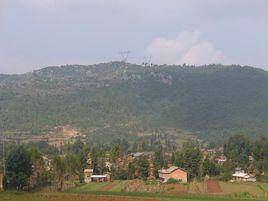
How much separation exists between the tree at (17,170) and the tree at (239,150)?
4396 cm

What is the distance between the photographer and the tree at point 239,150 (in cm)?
9656

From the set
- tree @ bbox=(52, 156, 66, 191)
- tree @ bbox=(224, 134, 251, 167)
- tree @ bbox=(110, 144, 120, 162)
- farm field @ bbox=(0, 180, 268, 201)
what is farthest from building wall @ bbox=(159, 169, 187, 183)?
tree @ bbox=(224, 134, 251, 167)

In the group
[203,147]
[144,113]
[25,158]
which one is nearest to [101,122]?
[144,113]

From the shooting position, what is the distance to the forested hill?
153 meters

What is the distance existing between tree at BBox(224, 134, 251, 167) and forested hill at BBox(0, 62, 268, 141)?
151 ft

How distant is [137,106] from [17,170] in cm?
11334

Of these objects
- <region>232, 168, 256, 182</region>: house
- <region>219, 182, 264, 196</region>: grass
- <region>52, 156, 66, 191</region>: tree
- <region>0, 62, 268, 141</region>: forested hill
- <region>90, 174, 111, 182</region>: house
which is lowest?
<region>90, 174, 111, 182</region>: house

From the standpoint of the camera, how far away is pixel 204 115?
174125 mm

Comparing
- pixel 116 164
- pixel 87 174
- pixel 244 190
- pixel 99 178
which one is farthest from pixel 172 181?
pixel 116 164

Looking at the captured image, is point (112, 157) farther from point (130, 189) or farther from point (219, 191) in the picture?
point (219, 191)

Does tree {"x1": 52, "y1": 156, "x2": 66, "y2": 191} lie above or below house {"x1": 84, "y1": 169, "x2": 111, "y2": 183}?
above

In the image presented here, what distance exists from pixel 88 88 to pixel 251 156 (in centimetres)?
10029

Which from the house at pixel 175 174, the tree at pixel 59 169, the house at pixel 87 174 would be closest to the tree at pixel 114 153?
the house at pixel 87 174

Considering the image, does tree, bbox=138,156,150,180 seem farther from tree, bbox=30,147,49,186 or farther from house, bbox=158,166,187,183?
tree, bbox=30,147,49,186
